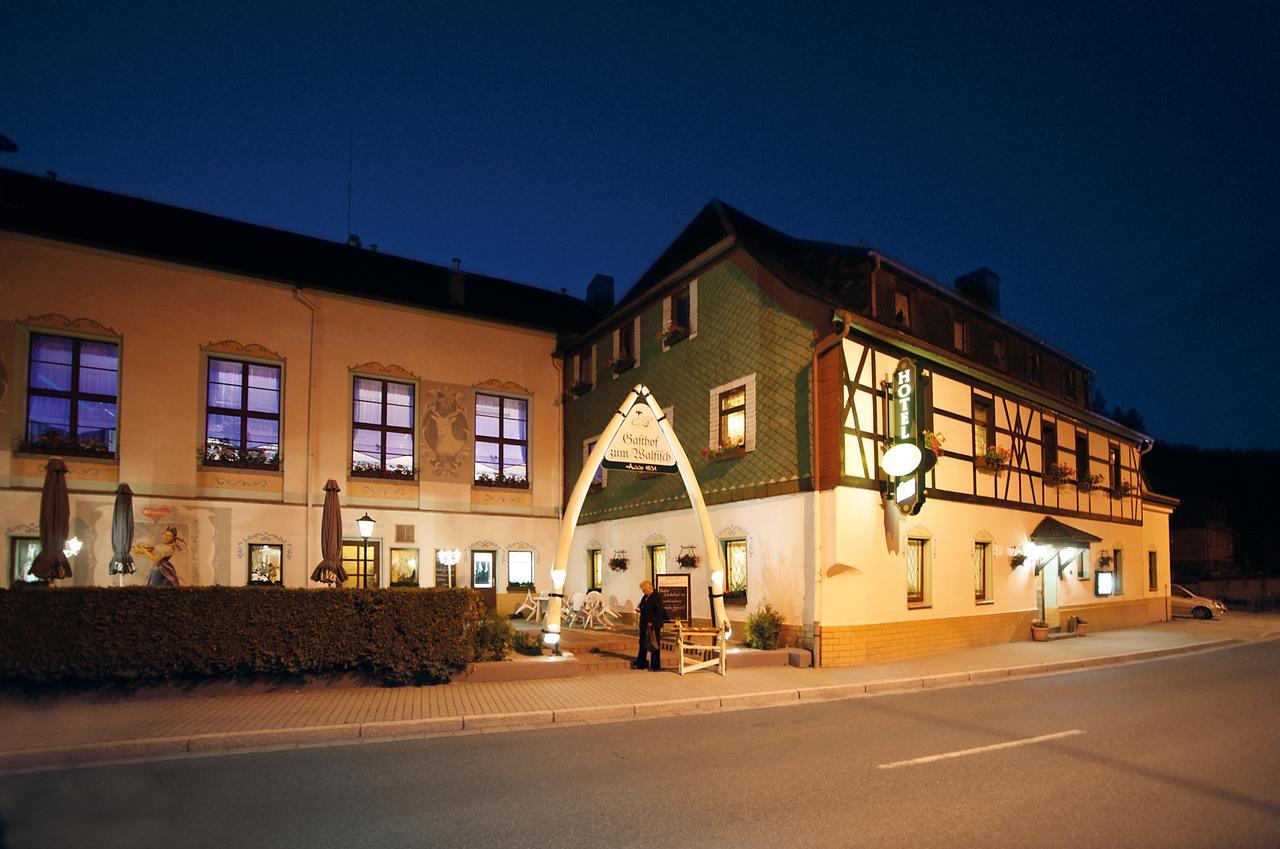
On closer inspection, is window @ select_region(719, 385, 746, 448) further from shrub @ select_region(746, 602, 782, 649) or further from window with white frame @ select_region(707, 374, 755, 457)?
shrub @ select_region(746, 602, 782, 649)

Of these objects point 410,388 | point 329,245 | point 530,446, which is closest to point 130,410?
point 410,388

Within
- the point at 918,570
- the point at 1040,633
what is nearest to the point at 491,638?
the point at 918,570

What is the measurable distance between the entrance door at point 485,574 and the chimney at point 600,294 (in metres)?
9.96

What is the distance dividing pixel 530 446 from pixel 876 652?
12688 millimetres

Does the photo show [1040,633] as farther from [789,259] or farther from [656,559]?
[789,259]

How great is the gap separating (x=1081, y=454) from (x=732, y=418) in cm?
1241

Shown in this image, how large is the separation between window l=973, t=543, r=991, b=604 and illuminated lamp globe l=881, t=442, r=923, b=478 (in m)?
4.62

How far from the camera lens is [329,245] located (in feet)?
83.8

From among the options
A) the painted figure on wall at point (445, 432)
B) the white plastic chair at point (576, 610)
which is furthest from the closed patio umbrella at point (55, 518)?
the white plastic chair at point (576, 610)

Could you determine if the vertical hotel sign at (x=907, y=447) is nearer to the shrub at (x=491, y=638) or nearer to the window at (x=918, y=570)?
the window at (x=918, y=570)

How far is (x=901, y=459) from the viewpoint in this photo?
15.7 m

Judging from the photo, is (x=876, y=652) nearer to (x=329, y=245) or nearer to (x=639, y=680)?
(x=639, y=680)

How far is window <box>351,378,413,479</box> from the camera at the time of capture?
877 inches

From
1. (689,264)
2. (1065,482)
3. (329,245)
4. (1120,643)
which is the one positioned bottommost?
(1120,643)
